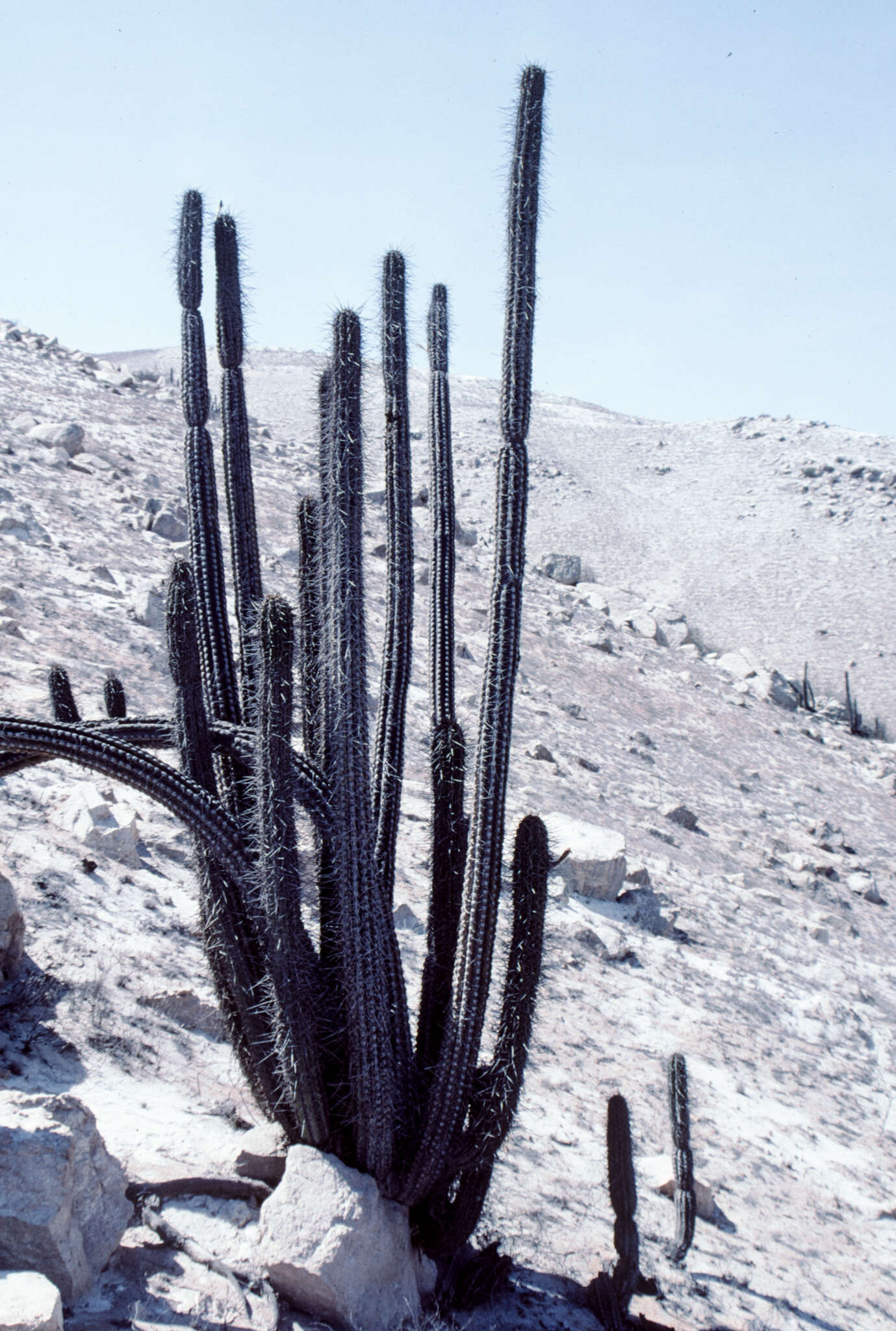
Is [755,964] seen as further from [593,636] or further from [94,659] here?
[593,636]

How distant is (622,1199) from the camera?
4855 millimetres

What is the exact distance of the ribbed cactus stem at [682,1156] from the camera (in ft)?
17.5

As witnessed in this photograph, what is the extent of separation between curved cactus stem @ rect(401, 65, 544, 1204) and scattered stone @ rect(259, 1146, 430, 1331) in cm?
25

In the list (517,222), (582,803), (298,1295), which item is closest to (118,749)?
(298,1295)

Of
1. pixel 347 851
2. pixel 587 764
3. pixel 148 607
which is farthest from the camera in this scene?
pixel 587 764

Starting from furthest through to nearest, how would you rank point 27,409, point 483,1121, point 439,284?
point 27,409, point 439,284, point 483,1121

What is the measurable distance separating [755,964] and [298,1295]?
677cm

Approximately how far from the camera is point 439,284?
6.38 meters

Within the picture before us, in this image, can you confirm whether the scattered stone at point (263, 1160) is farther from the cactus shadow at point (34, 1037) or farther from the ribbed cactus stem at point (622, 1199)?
the ribbed cactus stem at point (622, 1199)

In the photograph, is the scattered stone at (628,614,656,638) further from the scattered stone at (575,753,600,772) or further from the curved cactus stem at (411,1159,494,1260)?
the curved cactus stem at (411,1159,494,1260)

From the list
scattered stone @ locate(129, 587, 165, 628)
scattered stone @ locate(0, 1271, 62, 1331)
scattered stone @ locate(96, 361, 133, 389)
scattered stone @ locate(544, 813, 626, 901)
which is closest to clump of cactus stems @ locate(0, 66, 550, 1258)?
scattered stone @ locate(0, 1271, 62, 1331)

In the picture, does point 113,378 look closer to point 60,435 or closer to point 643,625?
point 60,435

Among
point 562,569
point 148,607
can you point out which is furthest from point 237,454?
point 562,569

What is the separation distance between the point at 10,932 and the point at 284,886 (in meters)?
1.88
